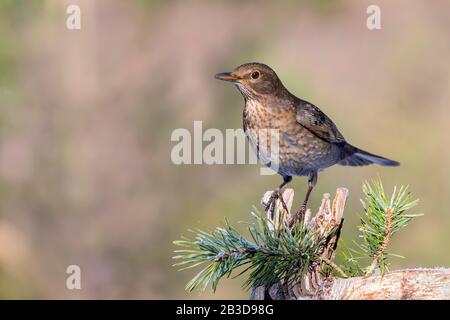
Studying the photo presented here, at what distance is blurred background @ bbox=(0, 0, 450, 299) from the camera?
6.12 m

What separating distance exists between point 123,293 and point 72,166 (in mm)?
1052

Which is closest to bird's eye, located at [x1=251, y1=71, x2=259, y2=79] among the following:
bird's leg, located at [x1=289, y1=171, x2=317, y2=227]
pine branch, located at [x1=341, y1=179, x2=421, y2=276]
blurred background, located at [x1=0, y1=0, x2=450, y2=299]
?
bird's leg, located at [x1=289, y1=171, x2=317, y2=227]

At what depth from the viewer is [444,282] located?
2807 mm

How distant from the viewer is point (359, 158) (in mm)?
5195

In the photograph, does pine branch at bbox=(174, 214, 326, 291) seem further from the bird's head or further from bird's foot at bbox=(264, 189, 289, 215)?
the bird's head

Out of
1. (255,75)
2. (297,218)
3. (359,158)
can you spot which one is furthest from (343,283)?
(359,158)

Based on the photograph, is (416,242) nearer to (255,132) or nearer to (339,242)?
(255,132)

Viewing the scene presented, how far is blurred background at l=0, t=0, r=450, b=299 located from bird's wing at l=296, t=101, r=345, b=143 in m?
1.18

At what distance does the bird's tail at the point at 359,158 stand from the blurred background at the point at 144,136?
887 mm

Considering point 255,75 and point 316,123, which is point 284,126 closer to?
point 316,123

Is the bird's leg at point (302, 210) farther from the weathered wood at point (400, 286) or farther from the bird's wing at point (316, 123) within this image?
the weathered wood at point (400, 286)

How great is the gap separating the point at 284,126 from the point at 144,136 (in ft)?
6.42

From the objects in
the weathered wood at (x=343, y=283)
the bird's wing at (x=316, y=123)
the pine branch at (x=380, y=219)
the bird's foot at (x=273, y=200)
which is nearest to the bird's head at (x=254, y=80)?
the bird's wing at (x=316, y=123)
